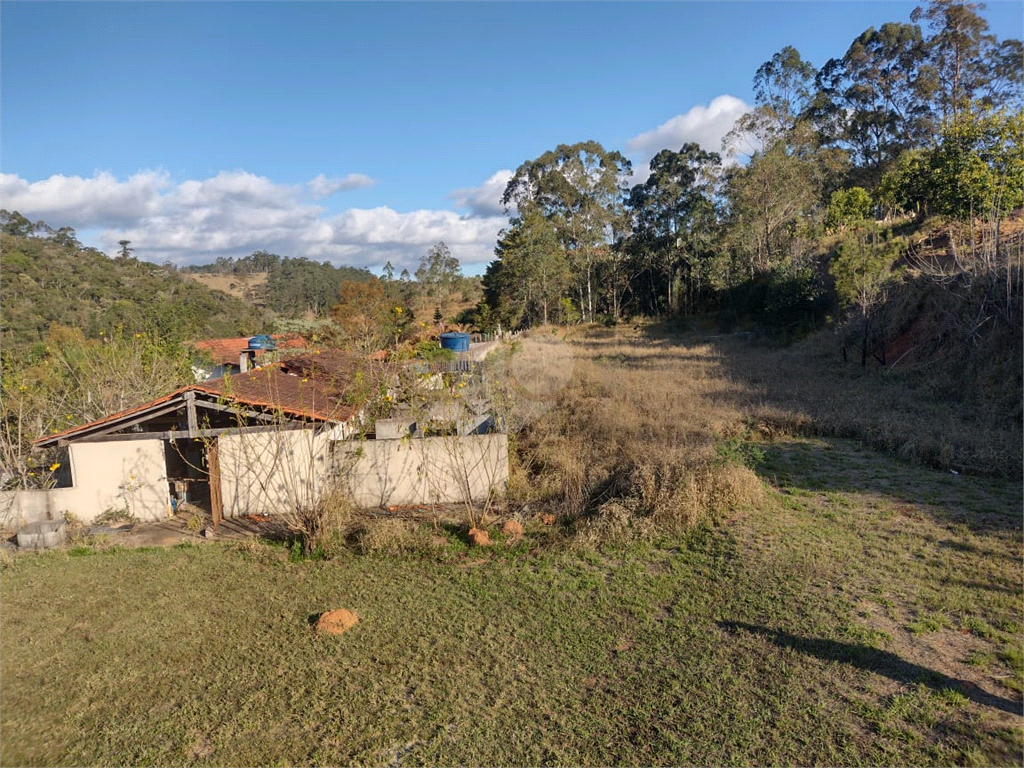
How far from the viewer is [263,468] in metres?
9.08

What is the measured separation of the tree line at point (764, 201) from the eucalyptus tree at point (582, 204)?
9cm

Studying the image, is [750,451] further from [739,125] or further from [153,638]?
[739,125]

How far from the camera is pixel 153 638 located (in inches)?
220

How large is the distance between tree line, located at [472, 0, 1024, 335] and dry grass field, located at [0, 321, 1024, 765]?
18064 millimetres

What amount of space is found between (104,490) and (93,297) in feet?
123

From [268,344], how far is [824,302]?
21635 mm

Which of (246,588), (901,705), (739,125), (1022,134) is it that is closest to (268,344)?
(246,588)

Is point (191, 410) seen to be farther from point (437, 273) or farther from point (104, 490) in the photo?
A: point (437, 273)

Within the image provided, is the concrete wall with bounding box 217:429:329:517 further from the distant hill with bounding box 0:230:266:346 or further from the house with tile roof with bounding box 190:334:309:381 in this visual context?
the distant hill with bounding box 0:230:266:346

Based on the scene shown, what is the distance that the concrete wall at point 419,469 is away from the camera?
30.1ft

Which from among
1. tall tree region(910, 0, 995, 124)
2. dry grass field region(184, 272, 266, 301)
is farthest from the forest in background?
dry grass field region(184, 272, 266, 301)

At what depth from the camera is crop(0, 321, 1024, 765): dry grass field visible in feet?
13.2

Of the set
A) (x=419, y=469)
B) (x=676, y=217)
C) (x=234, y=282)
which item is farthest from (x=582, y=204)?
(x=234, y=282)

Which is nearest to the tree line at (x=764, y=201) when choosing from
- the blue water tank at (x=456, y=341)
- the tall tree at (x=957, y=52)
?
the tall tree at (x=957, y=52)
